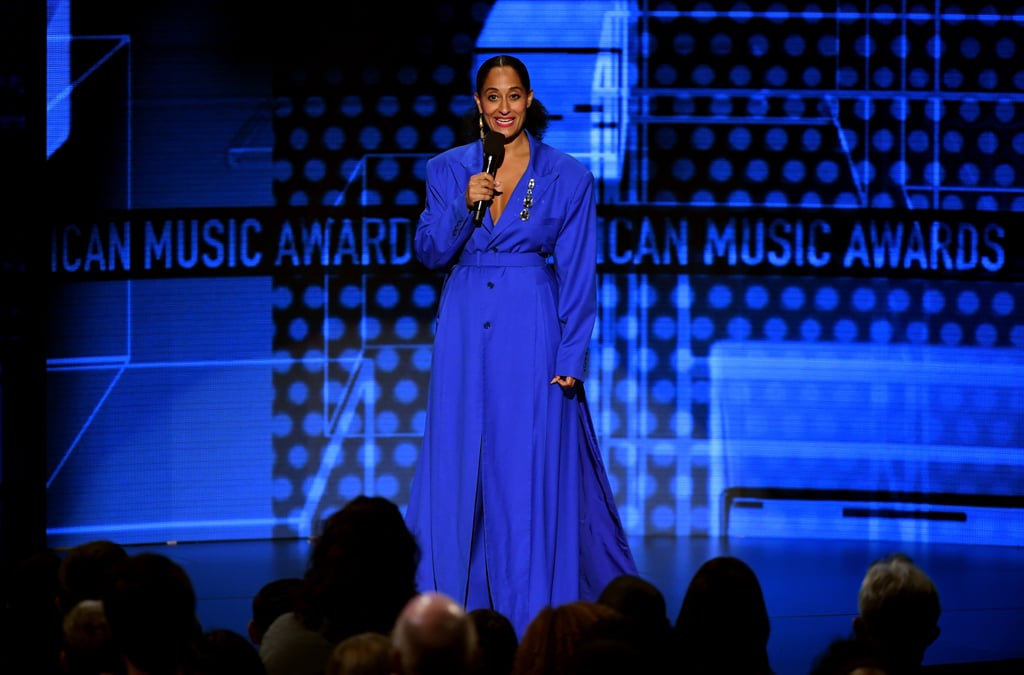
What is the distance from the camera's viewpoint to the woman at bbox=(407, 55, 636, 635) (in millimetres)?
3301

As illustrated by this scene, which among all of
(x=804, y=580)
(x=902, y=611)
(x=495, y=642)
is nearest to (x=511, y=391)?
(x=495, y=642)

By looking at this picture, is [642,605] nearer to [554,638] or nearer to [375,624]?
[554,638]

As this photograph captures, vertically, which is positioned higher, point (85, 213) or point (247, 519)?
point (85, 213)

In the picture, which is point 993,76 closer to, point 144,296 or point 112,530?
point 144,296

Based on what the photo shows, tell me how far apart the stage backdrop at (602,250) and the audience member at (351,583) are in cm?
334

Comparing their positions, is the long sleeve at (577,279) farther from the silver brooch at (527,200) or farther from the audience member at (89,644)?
the audience member at (89,644)

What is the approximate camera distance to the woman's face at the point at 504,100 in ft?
10.8

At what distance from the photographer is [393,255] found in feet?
18.8

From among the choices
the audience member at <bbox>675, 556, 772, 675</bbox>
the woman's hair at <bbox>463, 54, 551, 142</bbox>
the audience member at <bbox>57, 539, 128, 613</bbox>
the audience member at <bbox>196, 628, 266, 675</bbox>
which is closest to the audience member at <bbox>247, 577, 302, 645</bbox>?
the audience member at <bbox>57, 539, 128, 613</bbox>

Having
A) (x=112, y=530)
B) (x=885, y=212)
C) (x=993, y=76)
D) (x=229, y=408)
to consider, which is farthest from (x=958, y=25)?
(x=112, y=530)

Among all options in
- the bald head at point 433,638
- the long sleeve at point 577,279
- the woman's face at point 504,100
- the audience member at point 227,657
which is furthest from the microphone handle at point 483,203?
the bald head at point 433,638

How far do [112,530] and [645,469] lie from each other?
2.21 metres

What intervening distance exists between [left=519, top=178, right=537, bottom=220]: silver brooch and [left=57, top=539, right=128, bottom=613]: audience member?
1.21m

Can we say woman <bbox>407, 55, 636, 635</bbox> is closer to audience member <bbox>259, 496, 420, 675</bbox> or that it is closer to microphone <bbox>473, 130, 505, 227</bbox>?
microphone <bbox>473, 130, 505, 227</bbox>
